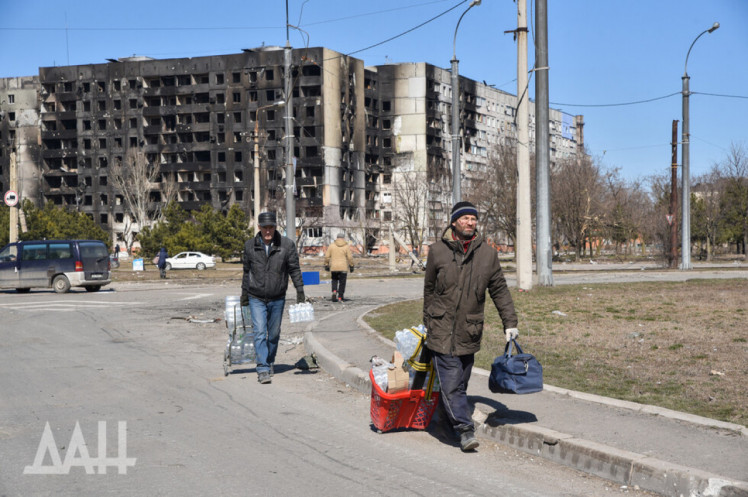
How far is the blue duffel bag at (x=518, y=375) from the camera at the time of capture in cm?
612

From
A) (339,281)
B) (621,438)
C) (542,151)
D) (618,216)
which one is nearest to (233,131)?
(618,216)

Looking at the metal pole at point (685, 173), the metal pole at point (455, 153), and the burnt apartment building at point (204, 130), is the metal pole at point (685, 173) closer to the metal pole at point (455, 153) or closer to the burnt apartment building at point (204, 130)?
the metal pole at point (455, 153)

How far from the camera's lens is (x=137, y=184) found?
89062mm

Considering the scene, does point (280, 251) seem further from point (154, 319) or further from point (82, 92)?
point (82, 92)

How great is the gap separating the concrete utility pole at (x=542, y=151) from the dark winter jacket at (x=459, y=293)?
1367 centimetres

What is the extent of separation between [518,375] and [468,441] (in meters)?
0.66

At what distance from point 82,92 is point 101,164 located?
10575 mm

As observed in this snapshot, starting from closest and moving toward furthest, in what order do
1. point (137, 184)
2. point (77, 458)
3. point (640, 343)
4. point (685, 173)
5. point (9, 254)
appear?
point (77, 458)
point (640, 343)
point (9, 254)
point (685, 173)
point (137, 184)

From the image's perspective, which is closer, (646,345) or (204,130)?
(646,345)

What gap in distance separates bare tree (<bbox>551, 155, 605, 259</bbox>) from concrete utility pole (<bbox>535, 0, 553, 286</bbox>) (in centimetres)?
3880

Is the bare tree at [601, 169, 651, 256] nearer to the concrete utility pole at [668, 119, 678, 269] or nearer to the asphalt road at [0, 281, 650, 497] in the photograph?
the concrete utility pole at [668, 119, 678, 269]

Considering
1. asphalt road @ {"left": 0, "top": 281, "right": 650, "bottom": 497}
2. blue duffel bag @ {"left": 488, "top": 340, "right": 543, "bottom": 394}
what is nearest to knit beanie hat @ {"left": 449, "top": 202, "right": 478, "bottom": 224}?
blue duffel bag @ {"left": 488, "top": 340, "right": 543, "bottom": 394}

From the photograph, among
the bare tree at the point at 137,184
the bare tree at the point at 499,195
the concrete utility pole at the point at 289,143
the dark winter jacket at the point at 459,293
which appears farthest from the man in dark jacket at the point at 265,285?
the bare tree at the point at 137,184

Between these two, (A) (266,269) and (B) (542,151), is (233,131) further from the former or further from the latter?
(A) (266,269)
